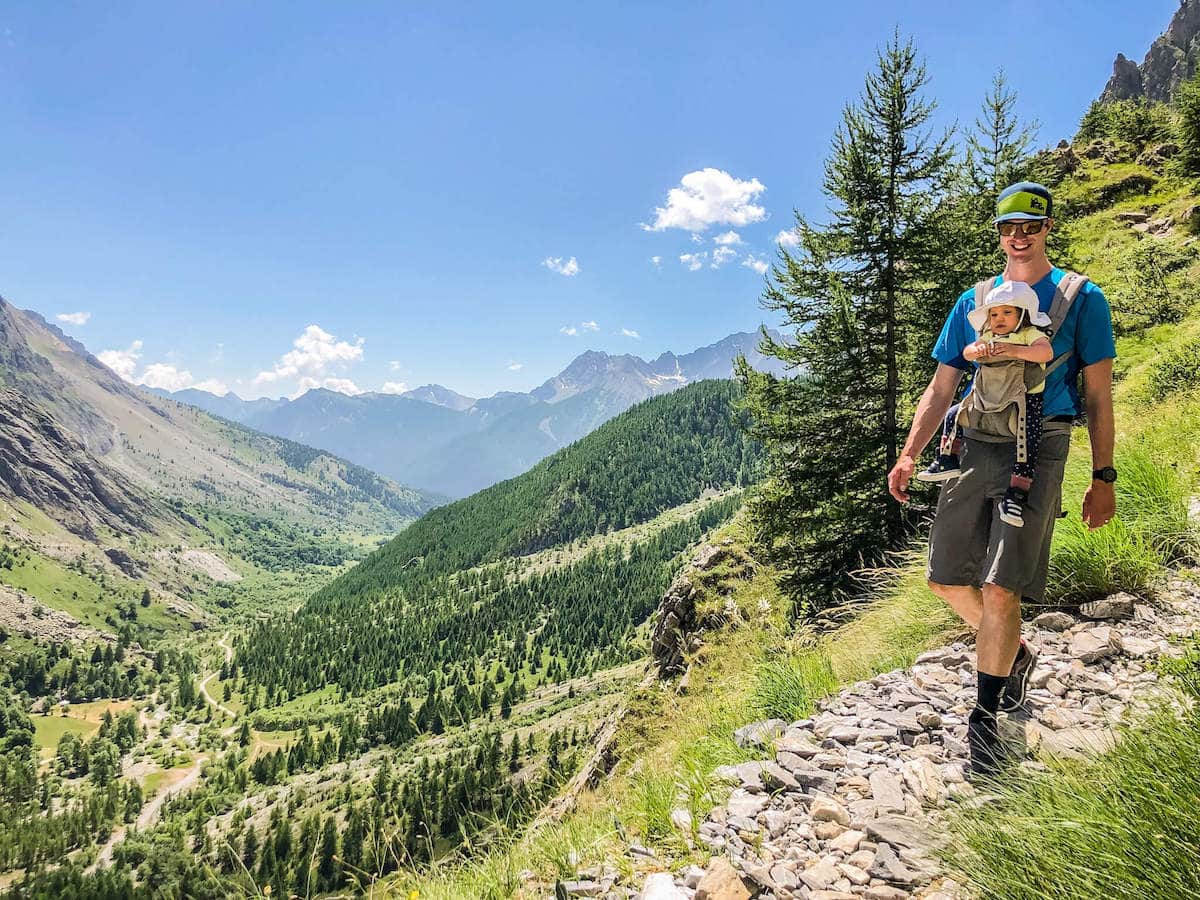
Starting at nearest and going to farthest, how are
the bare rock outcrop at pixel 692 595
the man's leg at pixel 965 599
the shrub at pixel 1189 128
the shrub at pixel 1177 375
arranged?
1. the man's leg at pixel 965 599
2. the shrub at pixel 1177 375
3. the bare rock outcrop at pixel 692 595
4. the shrub at pixel 1189 128

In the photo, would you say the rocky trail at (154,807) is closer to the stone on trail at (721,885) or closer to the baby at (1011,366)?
the stone on trail at (721,885)

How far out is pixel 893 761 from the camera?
3631mm

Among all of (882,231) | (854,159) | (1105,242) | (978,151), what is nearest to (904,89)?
(854,159)

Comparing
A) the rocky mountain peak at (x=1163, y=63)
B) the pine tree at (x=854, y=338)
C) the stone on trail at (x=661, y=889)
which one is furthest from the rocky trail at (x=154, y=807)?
the rocky mountain peak at (x=1163, y=63)

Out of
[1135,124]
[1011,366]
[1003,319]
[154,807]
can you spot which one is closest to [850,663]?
[1011,366]

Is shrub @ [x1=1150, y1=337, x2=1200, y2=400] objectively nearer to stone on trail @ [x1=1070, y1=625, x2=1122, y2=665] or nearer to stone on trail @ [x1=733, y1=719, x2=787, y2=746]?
stone on trail @ [x1=1070, y1=625, x2=1122, y2=665]

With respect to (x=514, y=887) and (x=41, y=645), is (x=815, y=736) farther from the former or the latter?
(x=41, y=645)

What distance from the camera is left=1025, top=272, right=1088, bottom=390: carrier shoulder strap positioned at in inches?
146

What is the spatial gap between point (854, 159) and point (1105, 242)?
26.2 m

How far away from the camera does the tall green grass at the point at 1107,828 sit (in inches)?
73.0

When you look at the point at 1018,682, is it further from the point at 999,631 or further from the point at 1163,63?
the point at 1163,63

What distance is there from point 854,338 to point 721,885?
1229cm

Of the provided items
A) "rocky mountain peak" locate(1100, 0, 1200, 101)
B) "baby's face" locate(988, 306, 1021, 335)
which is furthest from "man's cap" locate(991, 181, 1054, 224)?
"rocky mountain peak" locate(1100, 0, 1200, 101)

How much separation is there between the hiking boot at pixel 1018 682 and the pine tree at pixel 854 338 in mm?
8762
